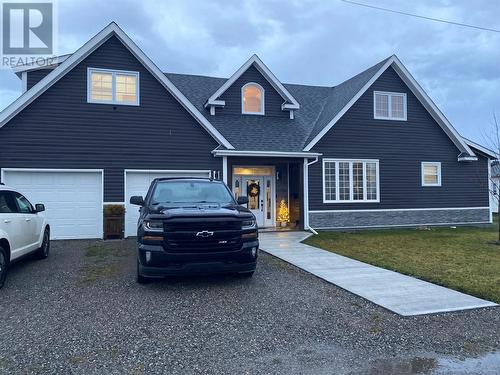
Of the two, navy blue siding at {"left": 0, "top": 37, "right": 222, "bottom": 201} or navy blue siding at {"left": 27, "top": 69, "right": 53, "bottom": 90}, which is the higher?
navy blue siding at {"left": 27, "top": 69, "right": 53, "bottom": 90}

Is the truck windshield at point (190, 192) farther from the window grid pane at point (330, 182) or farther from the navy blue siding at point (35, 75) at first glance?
the navy blue siding at point (35, 75)

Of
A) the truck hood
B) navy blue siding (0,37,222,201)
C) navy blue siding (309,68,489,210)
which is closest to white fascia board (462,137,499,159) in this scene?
navy blue siding (309,68,489,210)

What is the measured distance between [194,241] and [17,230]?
12.4ft

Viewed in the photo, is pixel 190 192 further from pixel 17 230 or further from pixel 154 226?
pixel 17 230

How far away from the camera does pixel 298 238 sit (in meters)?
13.2

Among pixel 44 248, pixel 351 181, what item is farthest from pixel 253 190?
pixel 44 248

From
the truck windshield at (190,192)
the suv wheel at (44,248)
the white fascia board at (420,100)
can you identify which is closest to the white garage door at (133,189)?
the suv wheel at (44,248)

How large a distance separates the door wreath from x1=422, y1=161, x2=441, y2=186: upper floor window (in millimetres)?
7535

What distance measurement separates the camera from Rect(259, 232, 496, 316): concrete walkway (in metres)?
5.79

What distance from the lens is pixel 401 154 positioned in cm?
1691

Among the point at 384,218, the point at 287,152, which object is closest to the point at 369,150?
the point at 384,218

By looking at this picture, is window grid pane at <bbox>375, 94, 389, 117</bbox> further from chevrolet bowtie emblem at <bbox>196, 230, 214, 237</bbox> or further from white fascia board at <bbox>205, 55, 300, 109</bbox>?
chevrolet bowtie emblem at <bbox>196, 230, 214, 237</bbox>

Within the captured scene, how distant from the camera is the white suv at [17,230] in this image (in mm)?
6871

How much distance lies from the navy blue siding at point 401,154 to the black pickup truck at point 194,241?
30.3ft
